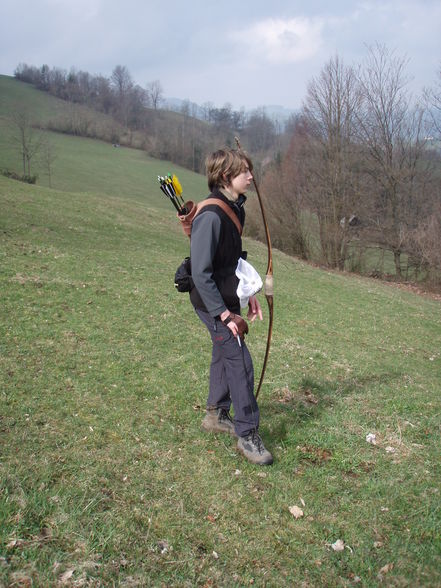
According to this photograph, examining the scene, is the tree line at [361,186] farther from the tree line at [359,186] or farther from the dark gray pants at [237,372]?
the dark gray pants at [237,372]

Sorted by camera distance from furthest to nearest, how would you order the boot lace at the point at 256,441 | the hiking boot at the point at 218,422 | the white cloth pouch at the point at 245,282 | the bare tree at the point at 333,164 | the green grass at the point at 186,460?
the bare tree at the point at 333,164 < the hiking boot at the point at 218,422 < the boot lace at the point at 256,441 < the white cloth pouch at the point at 245,282 < the green grass at the point at 186,460

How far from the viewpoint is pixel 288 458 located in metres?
4.42

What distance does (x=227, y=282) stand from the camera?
4184mm

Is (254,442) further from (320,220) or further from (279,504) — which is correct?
(320,220)

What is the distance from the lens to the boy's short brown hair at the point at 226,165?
13.3 ft

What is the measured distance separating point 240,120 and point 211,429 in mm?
117761

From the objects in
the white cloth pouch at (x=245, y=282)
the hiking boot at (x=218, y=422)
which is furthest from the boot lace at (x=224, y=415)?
the white cloth pouch at (x=245, y=282)

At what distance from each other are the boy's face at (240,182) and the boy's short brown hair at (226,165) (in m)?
0.03

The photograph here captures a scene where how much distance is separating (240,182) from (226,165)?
181 millimetres

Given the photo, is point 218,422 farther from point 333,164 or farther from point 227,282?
point 333,164

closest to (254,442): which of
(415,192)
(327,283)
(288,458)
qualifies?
(288,458)

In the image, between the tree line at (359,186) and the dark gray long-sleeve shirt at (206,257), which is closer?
the dark gray long-sleeve shirt at (206,257)

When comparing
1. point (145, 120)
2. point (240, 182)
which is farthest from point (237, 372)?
point (145, 120)

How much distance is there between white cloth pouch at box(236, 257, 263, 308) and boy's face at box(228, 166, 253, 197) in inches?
24.1
